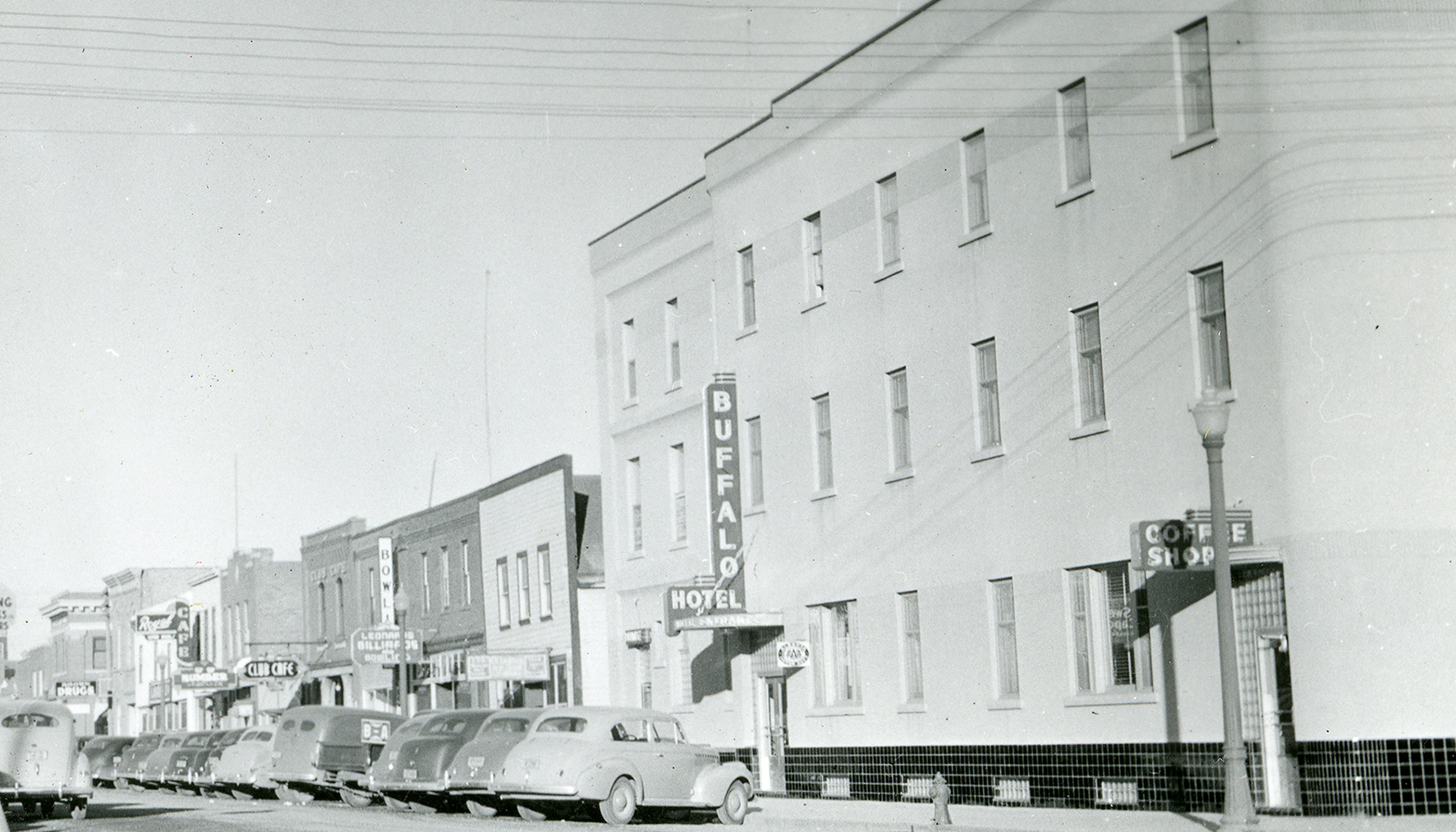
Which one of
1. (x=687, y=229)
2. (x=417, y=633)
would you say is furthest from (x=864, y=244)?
(x=417, y=633)

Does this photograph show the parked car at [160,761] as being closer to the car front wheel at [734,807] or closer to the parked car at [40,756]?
the parked car at [40,756]

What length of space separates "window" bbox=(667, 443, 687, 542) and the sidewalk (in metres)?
8.62

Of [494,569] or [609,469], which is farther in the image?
[494,569]

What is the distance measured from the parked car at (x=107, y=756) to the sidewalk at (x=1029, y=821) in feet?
77.6

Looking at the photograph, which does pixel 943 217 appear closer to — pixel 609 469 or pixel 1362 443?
pixel 1362 443

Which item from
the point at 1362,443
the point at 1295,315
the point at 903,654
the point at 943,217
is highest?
the point at 943,217

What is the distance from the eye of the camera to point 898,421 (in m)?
29.1

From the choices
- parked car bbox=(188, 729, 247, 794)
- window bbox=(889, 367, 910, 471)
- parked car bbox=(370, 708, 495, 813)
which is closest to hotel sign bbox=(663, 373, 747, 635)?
window bbox=(889, 367, 910, 471)

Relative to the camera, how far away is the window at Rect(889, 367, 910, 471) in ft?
95.0

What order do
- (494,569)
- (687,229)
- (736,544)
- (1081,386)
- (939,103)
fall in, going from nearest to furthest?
(1081,386) < (939,103) < (736,544) < (687,229) < (494,569)

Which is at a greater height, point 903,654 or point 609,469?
point 609,469

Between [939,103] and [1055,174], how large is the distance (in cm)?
286

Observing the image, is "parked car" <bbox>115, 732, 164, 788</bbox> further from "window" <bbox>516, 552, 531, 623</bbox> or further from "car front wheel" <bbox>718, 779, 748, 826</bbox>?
"car front wheel" <bbox>718, 779, 748, 826</bbox>

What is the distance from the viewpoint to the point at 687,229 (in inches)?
1441
